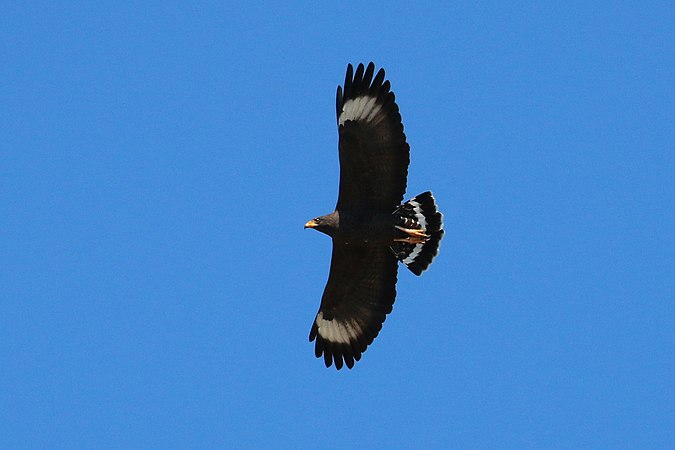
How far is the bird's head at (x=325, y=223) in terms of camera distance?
1560 cm

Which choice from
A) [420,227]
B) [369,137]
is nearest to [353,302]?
[420,227]

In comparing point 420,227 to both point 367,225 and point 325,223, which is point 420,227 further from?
point 325,223

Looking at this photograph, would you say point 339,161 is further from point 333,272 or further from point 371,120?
point 333,272

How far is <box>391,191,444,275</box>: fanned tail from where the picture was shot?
1591cm

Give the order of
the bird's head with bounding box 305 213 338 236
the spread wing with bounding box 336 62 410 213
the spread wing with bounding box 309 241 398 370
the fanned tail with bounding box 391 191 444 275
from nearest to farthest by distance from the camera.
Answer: the spread wing with bounding box 336 62 410 213 < the bird's head with bounding box 305 213 338 236 < the fanned tail with bounding box 391 191 444 275 < the spread wing with bounding box 309 241 398 370

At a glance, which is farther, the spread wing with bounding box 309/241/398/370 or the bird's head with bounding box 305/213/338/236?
the spread wing with bounding box 309/241/398/370

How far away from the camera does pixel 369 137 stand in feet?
50.2

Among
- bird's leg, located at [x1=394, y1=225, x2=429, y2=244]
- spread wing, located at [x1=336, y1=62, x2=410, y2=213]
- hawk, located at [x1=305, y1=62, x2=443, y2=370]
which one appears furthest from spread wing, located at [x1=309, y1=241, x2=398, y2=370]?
spread wing, located at [x1=336, y1=62, x2=410, y2=213]

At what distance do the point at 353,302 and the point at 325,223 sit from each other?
65.1 inches

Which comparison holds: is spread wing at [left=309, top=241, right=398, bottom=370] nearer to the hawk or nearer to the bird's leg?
the hawk

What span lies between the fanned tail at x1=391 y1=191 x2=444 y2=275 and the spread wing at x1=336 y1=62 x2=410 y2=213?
523 mm

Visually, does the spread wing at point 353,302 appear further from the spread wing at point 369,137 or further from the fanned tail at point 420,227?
the spread wing at point 369,137

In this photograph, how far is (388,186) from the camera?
15.6m

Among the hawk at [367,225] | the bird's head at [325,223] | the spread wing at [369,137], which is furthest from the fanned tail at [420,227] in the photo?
the bird's head at [325,223]
